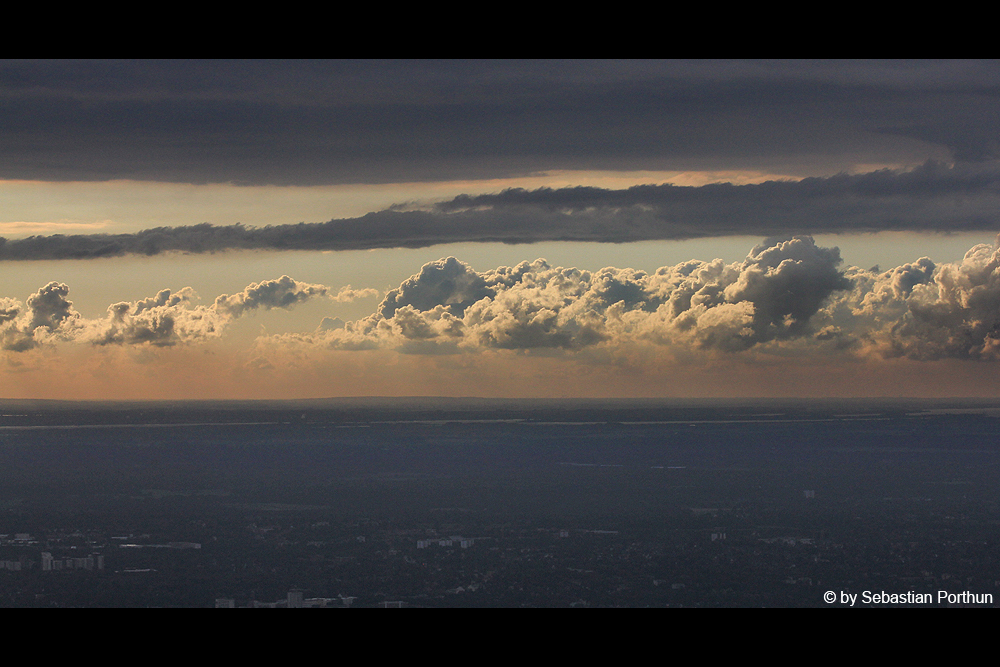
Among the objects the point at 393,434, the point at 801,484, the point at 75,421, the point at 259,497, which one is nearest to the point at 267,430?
the point at 393,434

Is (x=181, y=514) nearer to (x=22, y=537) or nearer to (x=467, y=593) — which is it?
(x=22, y=537)

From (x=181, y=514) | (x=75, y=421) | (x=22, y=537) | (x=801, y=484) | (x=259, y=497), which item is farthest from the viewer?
(x=75, y=421)

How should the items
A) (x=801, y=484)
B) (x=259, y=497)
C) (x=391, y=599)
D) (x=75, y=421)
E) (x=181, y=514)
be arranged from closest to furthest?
(x=391, y=599)
(x=181, y=514)
(x=259, y=497)
(x=801, y=484)
(x=75, y=421)

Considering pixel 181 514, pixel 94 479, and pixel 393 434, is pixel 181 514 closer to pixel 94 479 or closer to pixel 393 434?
pixel 94 479

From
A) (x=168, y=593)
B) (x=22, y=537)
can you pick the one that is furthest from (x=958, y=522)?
(x=22, y=537)

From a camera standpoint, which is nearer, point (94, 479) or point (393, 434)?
point (94, 479)

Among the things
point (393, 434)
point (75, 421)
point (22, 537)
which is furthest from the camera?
point (75, 421)
